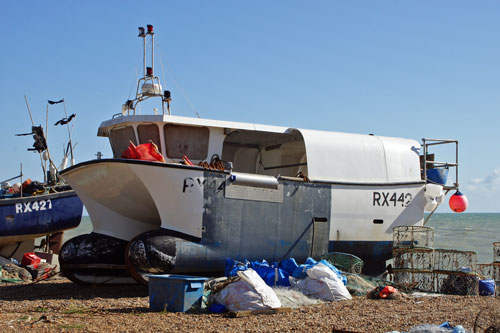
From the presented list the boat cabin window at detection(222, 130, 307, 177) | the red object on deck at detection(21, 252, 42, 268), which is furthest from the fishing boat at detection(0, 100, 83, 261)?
the boat cabin window at detection(222, 130, 307, 177)

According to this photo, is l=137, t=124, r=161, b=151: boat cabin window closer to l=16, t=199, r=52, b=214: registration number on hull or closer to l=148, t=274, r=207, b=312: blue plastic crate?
l=148, t=274, r=207, b=312: blue plastic crate

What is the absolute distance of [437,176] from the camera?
1339cm

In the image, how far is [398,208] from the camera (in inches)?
487

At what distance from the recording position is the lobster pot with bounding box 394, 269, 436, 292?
10.7m

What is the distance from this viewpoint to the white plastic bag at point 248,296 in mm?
7930

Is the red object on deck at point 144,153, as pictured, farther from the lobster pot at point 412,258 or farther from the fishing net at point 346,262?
the lobster pot at point 412,258

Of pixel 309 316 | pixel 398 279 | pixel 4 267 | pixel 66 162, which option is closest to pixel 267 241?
pixel 398 279

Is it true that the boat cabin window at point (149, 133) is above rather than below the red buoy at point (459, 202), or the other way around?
above

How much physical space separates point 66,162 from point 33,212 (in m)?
2.60

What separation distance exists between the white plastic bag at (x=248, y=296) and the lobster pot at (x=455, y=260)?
4.17 meters

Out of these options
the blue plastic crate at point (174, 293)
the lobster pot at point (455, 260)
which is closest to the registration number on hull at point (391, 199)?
the lobster pot at point (455, 260)

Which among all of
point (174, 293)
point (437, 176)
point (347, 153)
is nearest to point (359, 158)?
point (347, 153)

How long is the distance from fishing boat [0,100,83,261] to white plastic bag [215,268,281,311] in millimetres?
8343

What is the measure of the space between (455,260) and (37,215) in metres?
9.82
